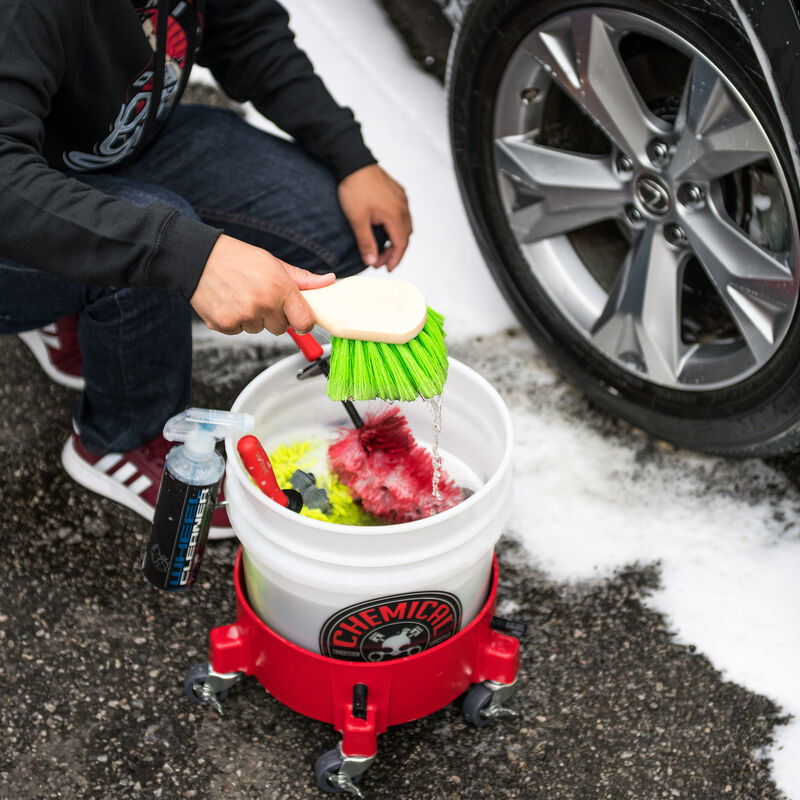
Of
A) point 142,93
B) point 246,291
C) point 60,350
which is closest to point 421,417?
point 246,291

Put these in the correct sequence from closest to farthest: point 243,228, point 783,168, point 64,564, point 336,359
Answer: point 336,359 < point 783,168 < point 64,564 < point 243,228

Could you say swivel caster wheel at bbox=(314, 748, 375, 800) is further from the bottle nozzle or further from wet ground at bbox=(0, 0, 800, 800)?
the bottle nozzle

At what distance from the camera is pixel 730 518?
1844 millimetres

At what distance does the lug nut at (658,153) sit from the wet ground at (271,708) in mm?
735

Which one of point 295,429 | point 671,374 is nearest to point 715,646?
point 671,374

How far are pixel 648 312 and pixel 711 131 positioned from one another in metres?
0.39

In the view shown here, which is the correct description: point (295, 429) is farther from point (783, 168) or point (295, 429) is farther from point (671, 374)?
point (783, 168)

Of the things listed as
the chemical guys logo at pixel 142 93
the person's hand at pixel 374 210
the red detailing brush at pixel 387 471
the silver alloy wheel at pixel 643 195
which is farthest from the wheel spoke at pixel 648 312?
the chemical guys logo at pixel 142 93

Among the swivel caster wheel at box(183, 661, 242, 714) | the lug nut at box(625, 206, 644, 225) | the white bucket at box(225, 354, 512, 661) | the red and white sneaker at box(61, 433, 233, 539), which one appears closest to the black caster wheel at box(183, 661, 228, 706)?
the swivel caster wheel at box(183, 661, 242, 714)

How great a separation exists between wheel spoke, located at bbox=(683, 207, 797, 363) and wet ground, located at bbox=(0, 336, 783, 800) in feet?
1.57

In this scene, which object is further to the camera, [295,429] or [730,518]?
[730,518]

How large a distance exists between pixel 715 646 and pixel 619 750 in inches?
10.9

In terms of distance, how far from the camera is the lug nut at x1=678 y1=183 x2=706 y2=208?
1.65 meters

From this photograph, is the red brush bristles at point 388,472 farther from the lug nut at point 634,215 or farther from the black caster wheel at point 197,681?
the lug nut at point 634,215
